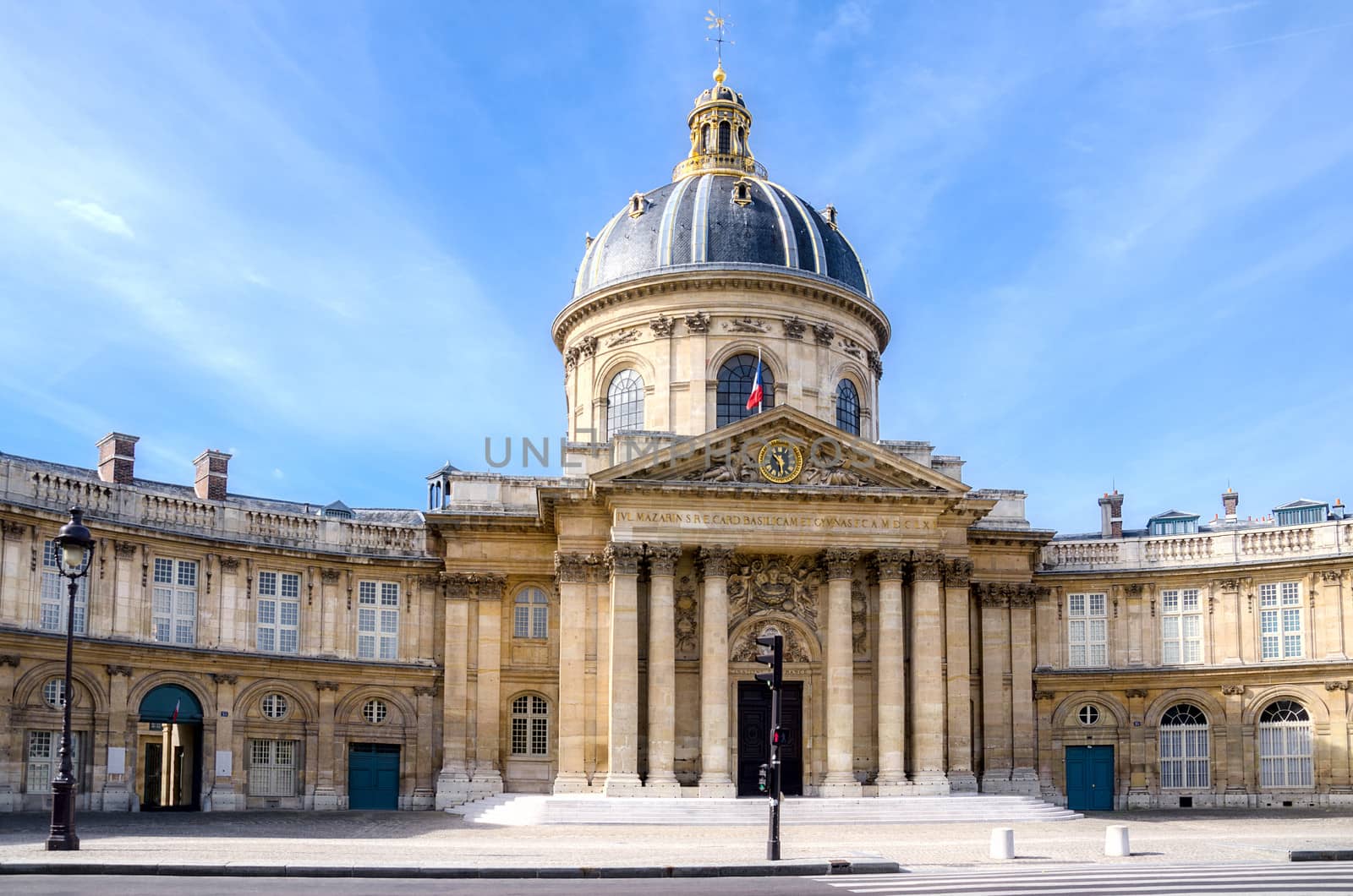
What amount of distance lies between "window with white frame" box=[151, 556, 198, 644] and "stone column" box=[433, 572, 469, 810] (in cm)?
772

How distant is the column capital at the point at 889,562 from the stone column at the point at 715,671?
444 cm

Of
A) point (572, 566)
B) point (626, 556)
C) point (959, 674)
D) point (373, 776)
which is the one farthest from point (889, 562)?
point (373, 776)

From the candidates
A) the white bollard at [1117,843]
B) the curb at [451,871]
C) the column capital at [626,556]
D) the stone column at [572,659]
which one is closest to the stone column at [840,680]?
the column capital at [626,556]

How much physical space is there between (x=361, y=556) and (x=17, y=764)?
12.2m

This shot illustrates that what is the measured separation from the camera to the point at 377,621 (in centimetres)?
4922

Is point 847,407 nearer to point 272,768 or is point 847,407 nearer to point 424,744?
point 424,744

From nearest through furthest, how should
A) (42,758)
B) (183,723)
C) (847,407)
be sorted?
(42,758)
(183,723)
(847,407)

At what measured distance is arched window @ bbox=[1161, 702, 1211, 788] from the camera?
164ft

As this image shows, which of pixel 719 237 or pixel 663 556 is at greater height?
pixel 719 237

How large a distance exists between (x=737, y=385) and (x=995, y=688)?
13265 millimetres

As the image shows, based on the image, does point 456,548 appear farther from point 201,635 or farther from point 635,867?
point 635,867

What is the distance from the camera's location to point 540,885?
23188 mm

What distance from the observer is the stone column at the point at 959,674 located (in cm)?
4591

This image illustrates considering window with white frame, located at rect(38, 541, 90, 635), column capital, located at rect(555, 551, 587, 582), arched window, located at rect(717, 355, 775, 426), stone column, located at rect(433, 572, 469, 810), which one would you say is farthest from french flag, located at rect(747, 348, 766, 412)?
window with white frame, located at rect(38, 541, 90, 635)
